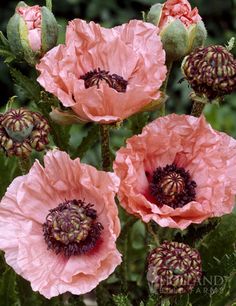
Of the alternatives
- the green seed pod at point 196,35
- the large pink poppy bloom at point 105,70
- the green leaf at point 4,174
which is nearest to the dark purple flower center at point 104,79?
the large pink poppy bloom at point 105,70

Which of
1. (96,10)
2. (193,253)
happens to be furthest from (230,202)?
(96,10)

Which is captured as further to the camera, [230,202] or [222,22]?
[222,22]

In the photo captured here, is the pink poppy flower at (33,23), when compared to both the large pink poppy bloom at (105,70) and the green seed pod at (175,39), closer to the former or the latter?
the large pink poppy bloom at (105,70)

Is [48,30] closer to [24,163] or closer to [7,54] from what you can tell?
[7,54]

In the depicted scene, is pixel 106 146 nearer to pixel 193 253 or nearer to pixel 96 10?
pixel 193 253

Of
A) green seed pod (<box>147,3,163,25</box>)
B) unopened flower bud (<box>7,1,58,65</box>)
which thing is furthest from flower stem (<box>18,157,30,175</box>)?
green seed pod (<box>147,3,163,25</box>)
